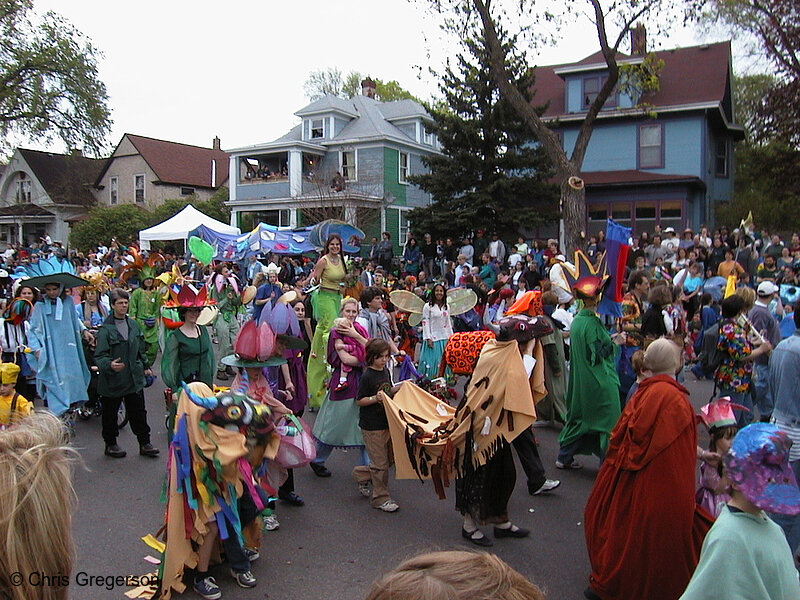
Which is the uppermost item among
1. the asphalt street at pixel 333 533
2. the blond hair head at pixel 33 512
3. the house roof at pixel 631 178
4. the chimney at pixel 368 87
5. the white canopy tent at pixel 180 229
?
the chimney at pixel 368 87

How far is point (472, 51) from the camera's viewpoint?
74.9 feet

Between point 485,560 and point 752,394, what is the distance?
20.6 feet

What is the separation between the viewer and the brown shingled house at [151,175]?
45156 mm

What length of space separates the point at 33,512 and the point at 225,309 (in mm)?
11060

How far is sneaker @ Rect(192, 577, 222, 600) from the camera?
4215 mm

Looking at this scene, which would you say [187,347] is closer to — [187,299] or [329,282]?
[187,299]

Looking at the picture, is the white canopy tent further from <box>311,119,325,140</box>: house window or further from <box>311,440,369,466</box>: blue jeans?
<box>311,440,369,466</box>: blue jeans

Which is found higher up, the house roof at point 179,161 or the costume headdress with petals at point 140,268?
the house roof at point 179,161

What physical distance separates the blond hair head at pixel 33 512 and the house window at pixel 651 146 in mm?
27385

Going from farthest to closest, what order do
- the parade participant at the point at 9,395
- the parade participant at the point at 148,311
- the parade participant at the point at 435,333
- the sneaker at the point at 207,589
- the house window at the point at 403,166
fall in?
the house window at the point at 403,166
the parade participant at the point at 148,311
the parade participant at the point at 435,333
the parade participant at the point at 9,395
the sneaker at the point at 207,589

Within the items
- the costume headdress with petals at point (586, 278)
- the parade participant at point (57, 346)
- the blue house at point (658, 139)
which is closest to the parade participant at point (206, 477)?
the costume headdress with petals at point (586, 278)

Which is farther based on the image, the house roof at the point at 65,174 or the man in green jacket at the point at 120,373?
the house roof at the point at 65,174

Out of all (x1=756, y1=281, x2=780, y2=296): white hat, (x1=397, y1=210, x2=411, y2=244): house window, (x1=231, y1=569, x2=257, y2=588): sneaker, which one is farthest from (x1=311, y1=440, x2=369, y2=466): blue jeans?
(x1=397, y1=210, x2=411, y2=244): house window

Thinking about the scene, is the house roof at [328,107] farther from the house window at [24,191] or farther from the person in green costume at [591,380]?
the person in green costume at [591,380]
